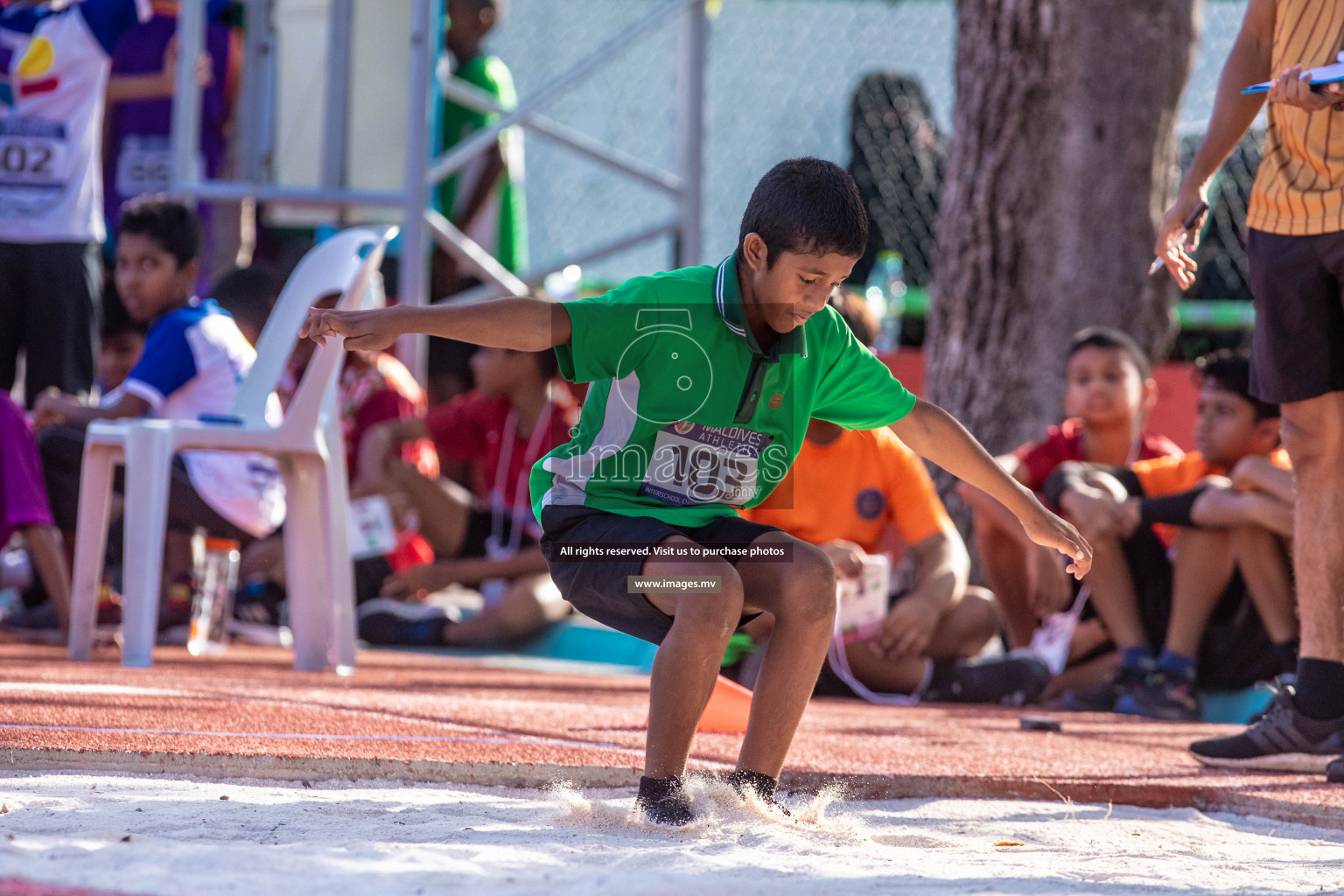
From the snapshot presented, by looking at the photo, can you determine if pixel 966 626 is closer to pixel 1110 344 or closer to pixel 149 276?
pixel 1110 344

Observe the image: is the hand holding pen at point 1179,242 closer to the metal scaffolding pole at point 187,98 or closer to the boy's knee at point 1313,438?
the boy's knee at point 1313,438

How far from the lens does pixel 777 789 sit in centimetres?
267

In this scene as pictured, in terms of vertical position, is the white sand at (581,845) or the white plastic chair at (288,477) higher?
the white plastic chair at (288,477)

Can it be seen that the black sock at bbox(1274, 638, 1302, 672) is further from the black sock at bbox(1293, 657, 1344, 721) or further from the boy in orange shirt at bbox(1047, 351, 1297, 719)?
the black sock at bbox(1293, 657, 1344, 721)

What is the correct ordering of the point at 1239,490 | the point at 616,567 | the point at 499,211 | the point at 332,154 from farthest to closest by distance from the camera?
1. the point at 499,211
2. the point at 332,154
3. the point at 1239,490
4. the point at 616,567

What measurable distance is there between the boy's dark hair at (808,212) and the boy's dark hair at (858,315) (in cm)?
214

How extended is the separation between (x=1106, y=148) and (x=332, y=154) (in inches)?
124

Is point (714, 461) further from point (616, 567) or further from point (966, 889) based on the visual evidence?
point (966, 889)

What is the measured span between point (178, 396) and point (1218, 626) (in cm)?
328

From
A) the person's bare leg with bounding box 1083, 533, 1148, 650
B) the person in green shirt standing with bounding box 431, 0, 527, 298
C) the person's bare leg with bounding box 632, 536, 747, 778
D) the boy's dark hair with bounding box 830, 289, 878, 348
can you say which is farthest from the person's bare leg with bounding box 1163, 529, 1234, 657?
the person in green shirt standing with bounding box 431, 0, 527, 298

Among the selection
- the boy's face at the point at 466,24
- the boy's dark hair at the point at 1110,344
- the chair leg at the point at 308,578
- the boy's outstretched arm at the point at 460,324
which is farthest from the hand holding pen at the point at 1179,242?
the boy's face at the point at 466,24

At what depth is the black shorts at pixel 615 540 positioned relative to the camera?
2289mm

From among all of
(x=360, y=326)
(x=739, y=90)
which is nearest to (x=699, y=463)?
(x=360, y=326)

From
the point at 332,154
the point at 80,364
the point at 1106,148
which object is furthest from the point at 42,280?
the point at 1106,148
